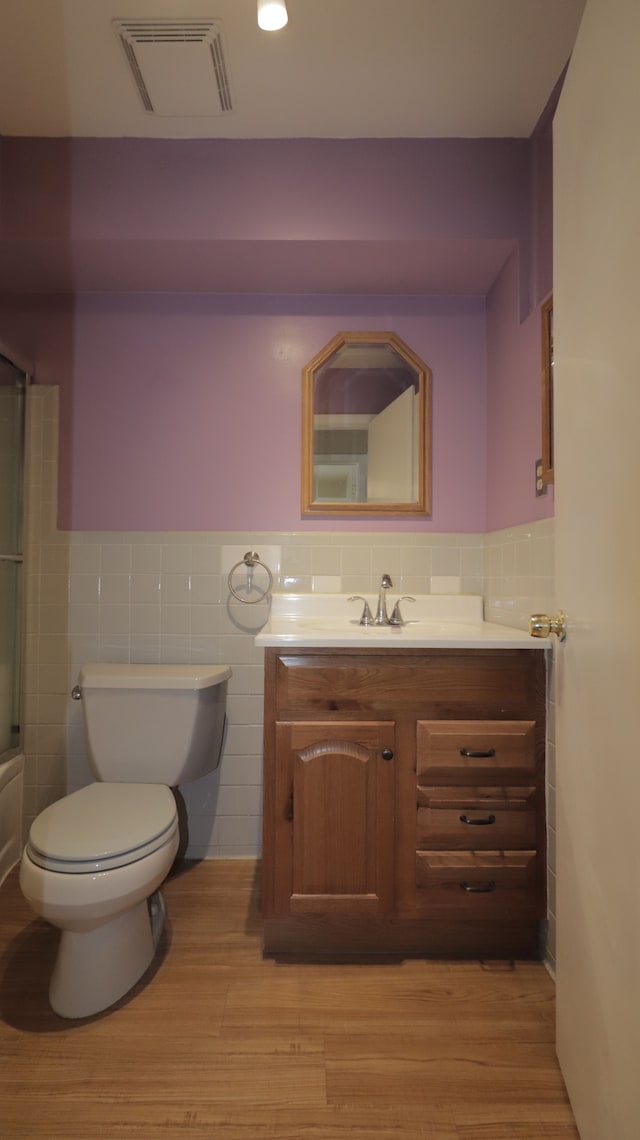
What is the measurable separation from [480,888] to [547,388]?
1.34 metres

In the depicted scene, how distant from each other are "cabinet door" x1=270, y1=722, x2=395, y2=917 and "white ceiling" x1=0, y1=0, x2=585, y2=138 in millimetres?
1732

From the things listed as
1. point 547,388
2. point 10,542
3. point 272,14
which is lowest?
point 10,542

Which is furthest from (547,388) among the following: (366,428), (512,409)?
(366,428)

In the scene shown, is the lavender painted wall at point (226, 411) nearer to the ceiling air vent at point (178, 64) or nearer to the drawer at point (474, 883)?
the ceiling air vent at point (178, 64)

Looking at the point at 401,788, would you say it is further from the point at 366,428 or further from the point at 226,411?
the point at 226,411

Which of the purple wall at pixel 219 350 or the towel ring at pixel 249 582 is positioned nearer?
the purple wall at pixel 219 350

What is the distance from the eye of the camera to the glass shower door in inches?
77.2

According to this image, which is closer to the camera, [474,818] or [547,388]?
[474,818]

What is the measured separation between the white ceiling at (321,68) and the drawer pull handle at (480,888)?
84.2 inches

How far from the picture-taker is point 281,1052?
122cm

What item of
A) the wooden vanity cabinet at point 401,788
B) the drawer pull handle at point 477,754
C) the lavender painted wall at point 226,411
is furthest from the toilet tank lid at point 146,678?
the drawer pull handle at point 477,754

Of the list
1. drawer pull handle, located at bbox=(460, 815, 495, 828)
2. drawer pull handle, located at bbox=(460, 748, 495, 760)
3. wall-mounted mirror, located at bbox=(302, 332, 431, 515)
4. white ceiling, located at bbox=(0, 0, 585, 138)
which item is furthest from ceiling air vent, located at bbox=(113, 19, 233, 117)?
drawer pull handle, located at bbox=(460, 815, 495, 828)

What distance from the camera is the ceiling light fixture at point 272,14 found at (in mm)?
1301

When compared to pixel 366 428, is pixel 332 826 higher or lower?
lower
